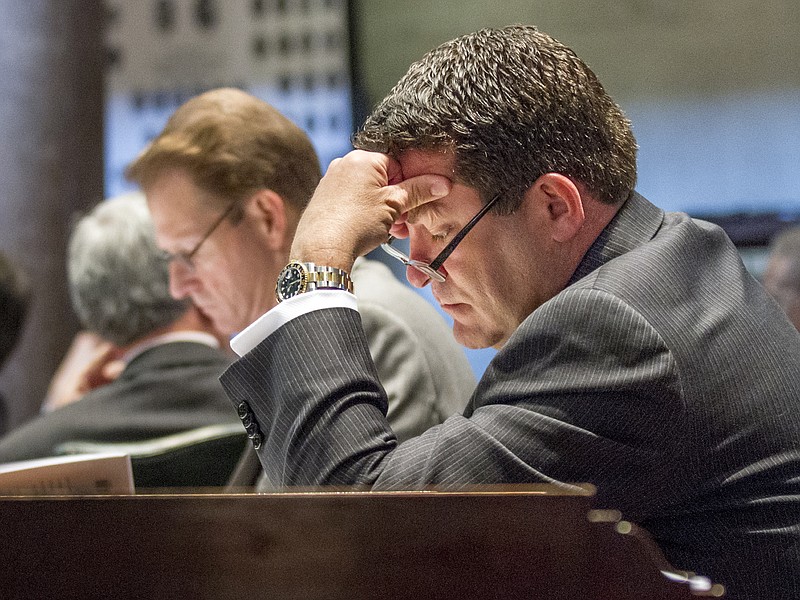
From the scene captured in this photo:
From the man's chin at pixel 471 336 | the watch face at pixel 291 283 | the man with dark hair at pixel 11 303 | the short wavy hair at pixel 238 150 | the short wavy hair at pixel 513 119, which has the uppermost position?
the short wavy hair at pixel 513 119

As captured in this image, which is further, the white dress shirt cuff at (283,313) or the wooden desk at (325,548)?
the white dress shirt cuff at (283,313)

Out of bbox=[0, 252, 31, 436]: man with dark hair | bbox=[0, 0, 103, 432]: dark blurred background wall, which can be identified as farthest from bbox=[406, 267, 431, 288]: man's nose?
bbox=[0, 0, 103, 432]: dark blurred background wall

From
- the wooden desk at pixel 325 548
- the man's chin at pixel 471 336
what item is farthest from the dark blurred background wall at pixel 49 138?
the wooden desk at pixel 325 548

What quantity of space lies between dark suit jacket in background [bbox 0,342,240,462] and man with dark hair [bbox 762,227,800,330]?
6.08 feet

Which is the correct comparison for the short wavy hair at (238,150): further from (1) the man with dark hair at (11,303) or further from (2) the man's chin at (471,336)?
(1) the man with dark hair at (11,303)

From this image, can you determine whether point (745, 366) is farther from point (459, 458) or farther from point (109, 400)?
point (109, 400)

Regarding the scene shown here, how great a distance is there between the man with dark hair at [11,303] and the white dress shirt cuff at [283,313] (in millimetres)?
3050

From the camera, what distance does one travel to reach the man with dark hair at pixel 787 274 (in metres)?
3.49

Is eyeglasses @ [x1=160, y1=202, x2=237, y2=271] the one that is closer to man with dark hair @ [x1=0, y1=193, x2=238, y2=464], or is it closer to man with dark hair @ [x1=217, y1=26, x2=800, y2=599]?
man with dark hair @ [x1=0, y1=193, x2=238, y2=464]

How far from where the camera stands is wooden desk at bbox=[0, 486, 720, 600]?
89 centimetres

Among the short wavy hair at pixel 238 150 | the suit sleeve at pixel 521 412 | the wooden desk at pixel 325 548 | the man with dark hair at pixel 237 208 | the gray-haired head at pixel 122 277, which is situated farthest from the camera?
the gray-haired head at pixel 122 277

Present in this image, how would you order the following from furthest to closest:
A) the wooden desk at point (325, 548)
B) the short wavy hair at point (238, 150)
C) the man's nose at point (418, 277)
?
the short wavy hair at point (238, 150) → the man's nose at point (418, 277) → the wooden desk at point (325, 548)

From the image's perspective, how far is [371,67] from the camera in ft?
14.3

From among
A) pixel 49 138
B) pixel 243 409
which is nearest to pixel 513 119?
pixel 243 409
